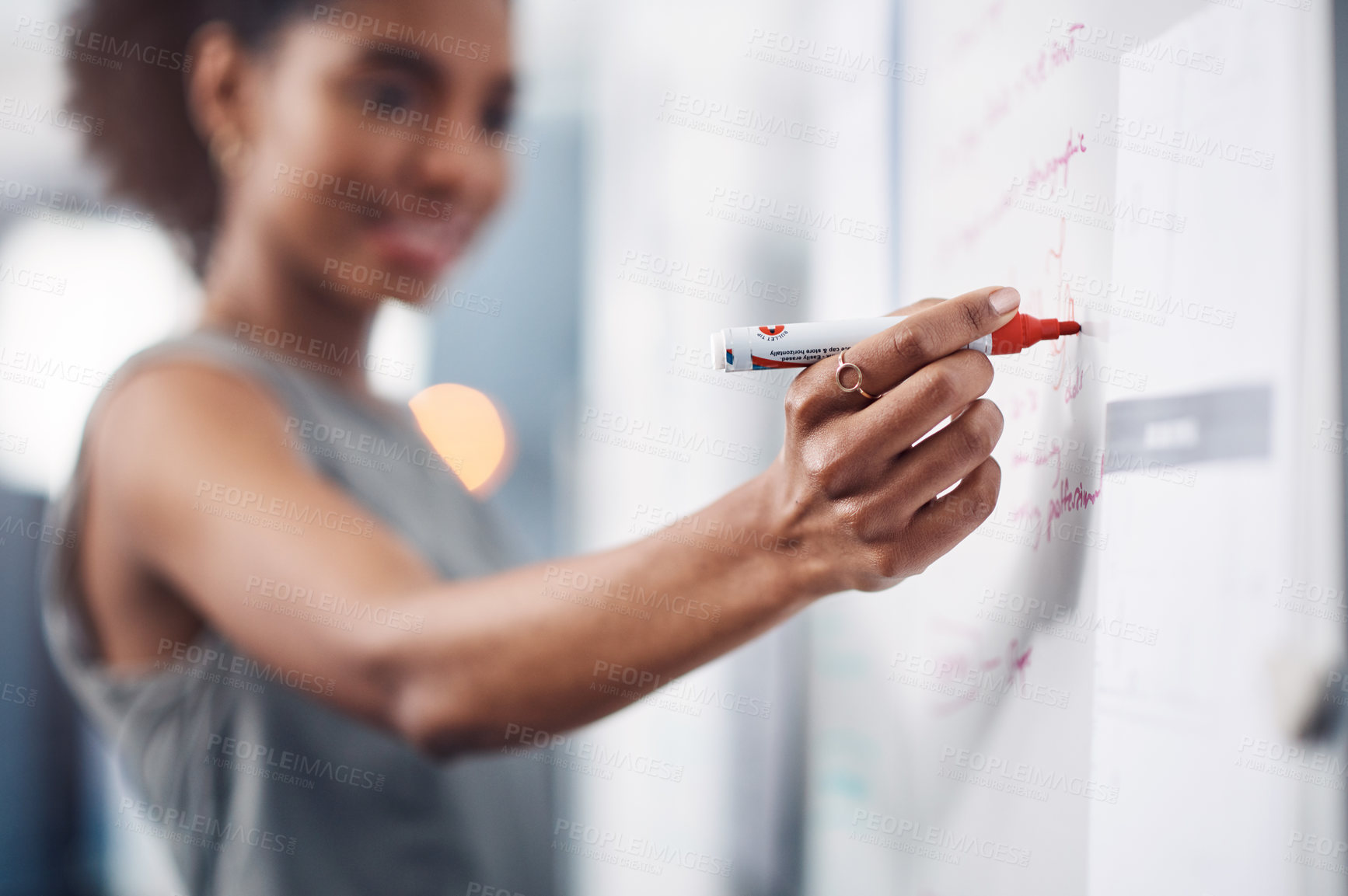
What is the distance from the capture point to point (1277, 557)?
0.25m

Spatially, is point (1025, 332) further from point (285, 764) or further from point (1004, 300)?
point (285, 764)

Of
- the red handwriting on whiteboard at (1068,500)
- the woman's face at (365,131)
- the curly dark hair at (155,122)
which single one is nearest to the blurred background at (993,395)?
the red handwriting on whiteboard at (1068,500)

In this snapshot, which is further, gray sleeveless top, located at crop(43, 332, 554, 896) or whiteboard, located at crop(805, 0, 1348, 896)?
gray sleeveless top, located at crop(43, 332, 554, 896)

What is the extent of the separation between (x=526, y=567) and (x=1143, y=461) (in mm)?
337

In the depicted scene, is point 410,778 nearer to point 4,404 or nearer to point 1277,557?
point 1277,557

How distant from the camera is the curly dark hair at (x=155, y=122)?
0.94 m

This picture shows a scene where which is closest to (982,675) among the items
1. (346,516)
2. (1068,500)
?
(1068,500)

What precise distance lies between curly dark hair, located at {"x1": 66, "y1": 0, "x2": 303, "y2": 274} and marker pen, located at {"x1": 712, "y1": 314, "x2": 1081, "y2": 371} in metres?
0.88

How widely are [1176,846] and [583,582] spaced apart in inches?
11.3

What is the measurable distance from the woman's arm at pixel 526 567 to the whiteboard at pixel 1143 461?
0.20 ft

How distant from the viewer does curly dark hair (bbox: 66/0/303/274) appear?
0.94 meters

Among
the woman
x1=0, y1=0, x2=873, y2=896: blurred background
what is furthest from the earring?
x1=0, y1=0, x2=873, y2=896: blurred background

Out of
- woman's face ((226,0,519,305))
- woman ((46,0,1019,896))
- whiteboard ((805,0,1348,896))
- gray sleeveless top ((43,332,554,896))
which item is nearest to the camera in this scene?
whiteboard ((805,0,1348,896))

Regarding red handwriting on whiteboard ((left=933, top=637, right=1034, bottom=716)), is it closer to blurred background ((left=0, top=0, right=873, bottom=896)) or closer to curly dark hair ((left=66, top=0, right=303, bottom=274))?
blurred background ((left=0, top=0, right=873, bottom=896))
